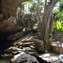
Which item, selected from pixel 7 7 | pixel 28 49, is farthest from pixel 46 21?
pixel 7 7

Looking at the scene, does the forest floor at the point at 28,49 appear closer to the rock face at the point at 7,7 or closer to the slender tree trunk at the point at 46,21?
the slender tree trunk at the point at 46,21

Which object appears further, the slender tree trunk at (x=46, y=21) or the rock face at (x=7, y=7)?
the slender tree trunk at (x=46, y=21)

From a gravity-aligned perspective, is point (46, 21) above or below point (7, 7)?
below

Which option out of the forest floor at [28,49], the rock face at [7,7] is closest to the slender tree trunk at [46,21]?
the forest floor at [28,49]

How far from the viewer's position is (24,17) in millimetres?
9398

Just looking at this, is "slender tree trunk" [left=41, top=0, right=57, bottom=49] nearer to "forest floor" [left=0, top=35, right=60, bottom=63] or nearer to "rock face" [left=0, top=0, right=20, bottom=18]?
"forest floor" [left=0, top=35, right=60, bottom=63]

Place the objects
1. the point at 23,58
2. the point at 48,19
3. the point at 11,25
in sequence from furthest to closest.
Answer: the point at 48,19 → the point at 11,25 → the point at 23,58

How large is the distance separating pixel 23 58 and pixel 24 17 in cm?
410

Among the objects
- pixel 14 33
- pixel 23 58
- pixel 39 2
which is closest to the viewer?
pixel 23 58

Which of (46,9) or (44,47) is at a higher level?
(46,9)

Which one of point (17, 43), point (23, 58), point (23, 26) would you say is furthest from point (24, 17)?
point (23, 58)

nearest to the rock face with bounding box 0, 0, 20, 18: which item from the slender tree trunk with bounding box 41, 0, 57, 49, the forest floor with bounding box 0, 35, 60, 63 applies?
the forest floor with bounding box 0, 35, 60, 63

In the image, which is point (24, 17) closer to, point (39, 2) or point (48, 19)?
point (39, 2)

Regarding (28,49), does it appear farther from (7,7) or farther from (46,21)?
(7,7)
